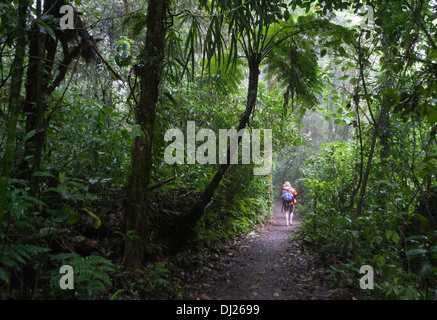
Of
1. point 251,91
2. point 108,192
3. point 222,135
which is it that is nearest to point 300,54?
point 251,91

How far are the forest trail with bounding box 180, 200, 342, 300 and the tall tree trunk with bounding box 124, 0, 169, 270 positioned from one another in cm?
108

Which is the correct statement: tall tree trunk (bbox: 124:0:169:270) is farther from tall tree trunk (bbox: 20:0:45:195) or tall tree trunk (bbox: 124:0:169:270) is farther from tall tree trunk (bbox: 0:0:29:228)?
tall tree trunk (bbox: 0:0:29:228)

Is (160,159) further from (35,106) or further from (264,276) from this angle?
(264,276)

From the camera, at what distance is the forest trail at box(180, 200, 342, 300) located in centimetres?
338

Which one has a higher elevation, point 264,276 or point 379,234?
point 379,234

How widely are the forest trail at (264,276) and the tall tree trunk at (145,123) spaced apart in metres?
1.08

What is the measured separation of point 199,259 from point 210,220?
131 centimetres

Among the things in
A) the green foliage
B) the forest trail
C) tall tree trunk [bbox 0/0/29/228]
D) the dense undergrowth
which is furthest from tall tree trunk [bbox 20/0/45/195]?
the dense undergrowth

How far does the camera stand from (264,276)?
4.12 metres

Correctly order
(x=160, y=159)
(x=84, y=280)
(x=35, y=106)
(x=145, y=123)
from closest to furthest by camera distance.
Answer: (x=84, y=280) → (x=35, y=106) → (x=145, y=123) → (x=160, y=159)

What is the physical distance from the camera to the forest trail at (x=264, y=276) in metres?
3.38

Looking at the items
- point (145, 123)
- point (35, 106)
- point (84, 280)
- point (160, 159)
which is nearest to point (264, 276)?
point (160, 159)

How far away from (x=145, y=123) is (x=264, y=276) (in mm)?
2719
